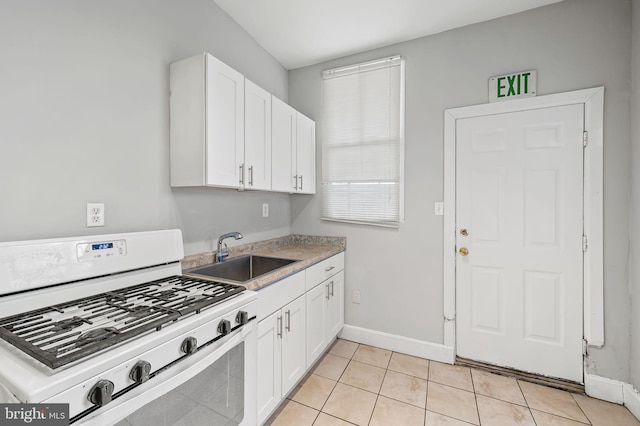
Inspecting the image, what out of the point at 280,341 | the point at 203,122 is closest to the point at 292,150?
the point at 203,122

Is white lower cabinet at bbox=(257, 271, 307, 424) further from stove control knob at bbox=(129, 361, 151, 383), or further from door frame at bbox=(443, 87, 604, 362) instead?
door frame at bbox=(443, 87, 604, 362)

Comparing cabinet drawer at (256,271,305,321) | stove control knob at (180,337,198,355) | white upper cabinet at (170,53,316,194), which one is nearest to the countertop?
cabinet drawer at (256,271,305,321)

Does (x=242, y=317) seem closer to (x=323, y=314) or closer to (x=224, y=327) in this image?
(x=224, y=327)

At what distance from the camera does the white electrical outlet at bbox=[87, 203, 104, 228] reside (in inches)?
53.0

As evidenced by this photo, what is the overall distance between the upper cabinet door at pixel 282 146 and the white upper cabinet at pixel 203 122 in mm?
442

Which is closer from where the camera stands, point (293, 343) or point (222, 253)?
point (293, 343)

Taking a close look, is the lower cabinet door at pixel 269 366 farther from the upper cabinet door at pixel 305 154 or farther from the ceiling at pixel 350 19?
the ceiling at pixel 350 19

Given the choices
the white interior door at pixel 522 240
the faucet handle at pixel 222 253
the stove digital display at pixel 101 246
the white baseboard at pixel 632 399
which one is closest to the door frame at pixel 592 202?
the white interior door at pixel 522 240

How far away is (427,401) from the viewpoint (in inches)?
74.6

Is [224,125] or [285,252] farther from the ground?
[224,125]

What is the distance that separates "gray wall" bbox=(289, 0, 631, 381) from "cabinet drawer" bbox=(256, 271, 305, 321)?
96 centimetres

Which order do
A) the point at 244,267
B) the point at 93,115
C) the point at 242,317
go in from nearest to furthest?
the point at 242,317, the point at 93,115, the point at 244,267

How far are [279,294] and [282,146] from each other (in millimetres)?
1197

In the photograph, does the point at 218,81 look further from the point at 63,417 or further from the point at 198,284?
the point at 63,417
